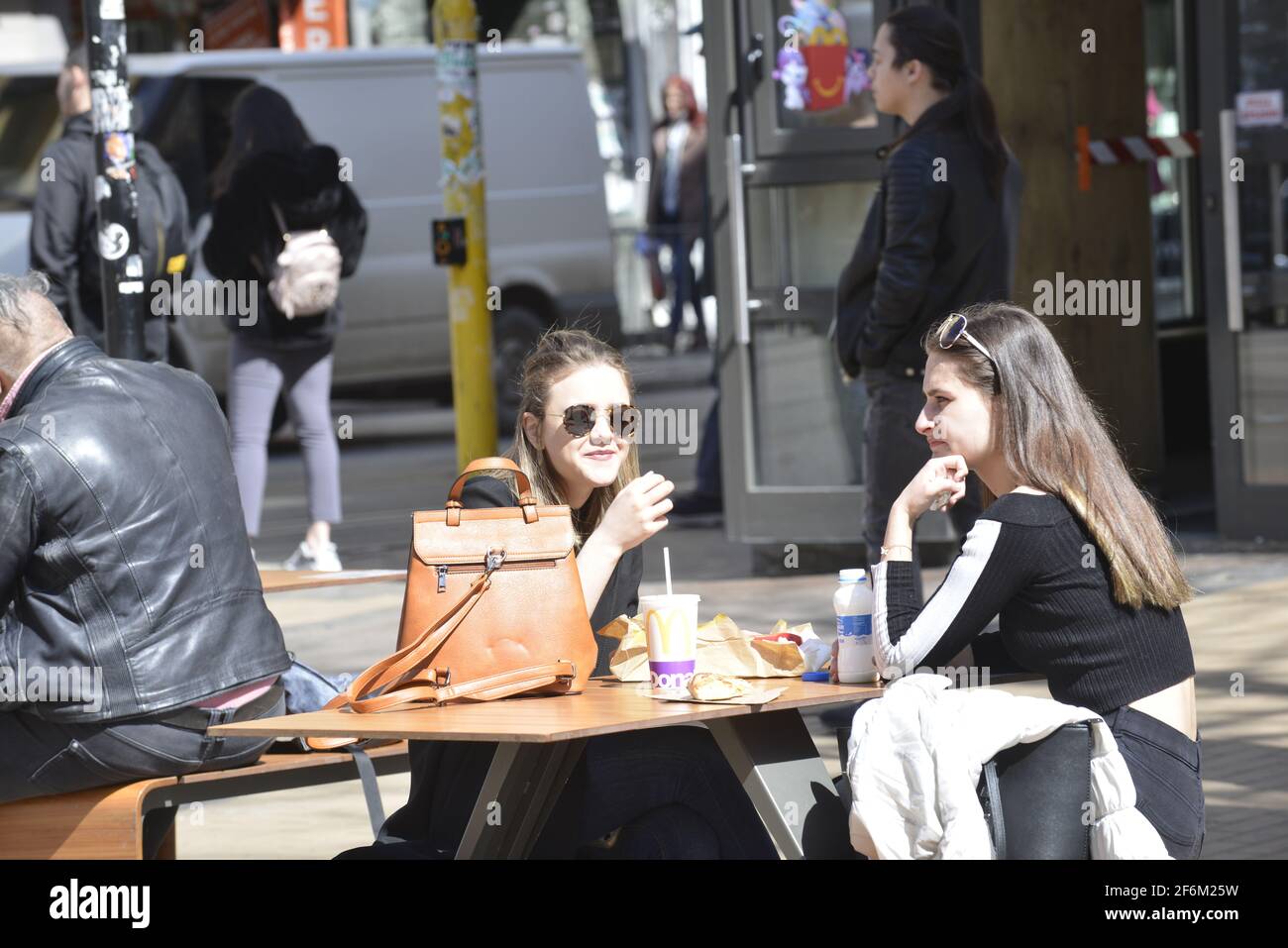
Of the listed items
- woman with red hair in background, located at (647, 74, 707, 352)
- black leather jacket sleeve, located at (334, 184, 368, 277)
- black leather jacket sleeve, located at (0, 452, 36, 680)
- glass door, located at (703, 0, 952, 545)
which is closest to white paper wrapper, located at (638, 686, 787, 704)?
black leather jacket sleeve, located at (0, 452, 36, 680)

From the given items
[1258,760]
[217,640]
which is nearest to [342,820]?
[217,640]

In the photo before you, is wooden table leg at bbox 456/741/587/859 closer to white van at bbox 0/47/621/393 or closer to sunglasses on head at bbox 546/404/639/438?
sunglasses on head at bbox 546/404/639/438

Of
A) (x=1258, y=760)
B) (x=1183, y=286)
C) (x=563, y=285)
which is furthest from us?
(x=563, y=285)

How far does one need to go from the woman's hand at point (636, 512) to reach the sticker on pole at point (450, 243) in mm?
4181

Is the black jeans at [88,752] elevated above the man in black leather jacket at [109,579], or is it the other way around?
the man in black leather jacket at [109,579]

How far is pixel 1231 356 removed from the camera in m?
9.00

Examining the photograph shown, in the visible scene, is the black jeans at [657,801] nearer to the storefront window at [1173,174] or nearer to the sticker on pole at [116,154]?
the sticker on pole at [116,154]

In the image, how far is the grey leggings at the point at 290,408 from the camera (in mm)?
8898

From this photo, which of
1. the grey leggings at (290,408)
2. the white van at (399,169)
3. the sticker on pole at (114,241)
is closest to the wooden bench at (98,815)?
the sticker on pole at (114,241)

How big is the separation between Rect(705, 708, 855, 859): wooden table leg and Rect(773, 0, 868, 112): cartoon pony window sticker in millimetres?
5462

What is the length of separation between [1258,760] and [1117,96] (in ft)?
16.9

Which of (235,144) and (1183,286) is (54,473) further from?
(1183,286)

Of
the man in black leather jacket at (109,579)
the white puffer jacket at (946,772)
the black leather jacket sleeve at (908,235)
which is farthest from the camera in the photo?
the black leather jacket sleeve at (908,235)
